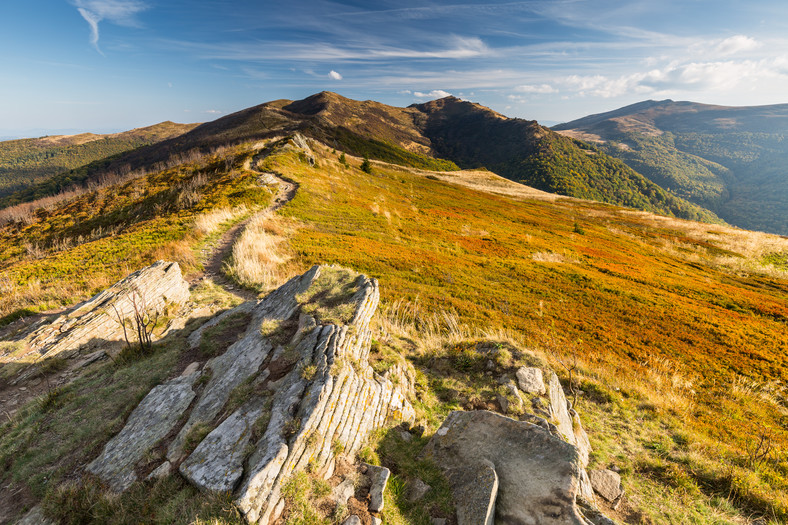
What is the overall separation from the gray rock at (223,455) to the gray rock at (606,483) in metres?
6.91

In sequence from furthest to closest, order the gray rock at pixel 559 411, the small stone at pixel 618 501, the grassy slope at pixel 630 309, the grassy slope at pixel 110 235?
1. the grassy slope at pixel 110 235
2. the grassy slope at pixel 630 309
3. the gray rock at pixel 559 411
4. the small stone at pixel 618 501

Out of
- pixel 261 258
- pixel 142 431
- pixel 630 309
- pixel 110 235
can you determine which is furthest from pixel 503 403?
pixel 110 235

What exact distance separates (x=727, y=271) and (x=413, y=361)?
147 ft

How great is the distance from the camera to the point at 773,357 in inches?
571

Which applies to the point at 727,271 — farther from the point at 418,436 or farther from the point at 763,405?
the point at 418,436

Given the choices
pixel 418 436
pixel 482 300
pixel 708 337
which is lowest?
pixel 708 337

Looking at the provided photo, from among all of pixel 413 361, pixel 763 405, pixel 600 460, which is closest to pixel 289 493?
pixel 413 361

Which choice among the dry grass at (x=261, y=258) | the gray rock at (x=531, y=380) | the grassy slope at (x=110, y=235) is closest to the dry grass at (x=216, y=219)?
the grassy slope at (x=110, y=235)

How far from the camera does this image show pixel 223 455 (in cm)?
490

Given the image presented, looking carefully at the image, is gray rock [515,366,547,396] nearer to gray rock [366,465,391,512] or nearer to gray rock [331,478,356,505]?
gray rock [366,465,391,512]

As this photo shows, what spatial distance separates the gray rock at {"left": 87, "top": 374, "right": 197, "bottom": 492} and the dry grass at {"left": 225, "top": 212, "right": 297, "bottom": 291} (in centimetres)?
793

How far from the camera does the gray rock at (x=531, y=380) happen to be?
813 centimetres

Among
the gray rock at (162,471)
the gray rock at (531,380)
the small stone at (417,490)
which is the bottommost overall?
the gray rock at (531,380)

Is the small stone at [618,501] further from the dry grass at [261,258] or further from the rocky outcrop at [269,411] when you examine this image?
the dry grass at [261,258]
